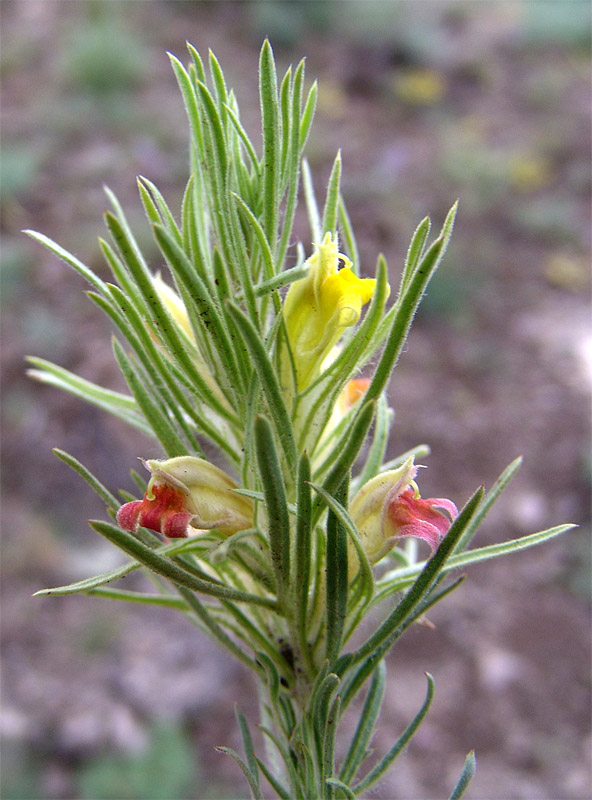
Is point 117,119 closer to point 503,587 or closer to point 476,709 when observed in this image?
point 503,587

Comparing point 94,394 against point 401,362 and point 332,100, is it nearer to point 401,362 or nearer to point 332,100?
point 401,362

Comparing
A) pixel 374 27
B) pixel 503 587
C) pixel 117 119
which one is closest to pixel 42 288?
pixel 117 119

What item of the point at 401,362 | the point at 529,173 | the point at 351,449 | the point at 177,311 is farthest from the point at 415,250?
the point at 529,173

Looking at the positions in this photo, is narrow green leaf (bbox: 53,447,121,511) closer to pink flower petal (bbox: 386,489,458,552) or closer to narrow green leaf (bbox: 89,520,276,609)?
narrow green leaf (bbox: 89,520,276,609)

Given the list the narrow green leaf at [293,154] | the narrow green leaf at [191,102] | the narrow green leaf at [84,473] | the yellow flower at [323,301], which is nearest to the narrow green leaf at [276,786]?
the narrow green leaf at [84,473]

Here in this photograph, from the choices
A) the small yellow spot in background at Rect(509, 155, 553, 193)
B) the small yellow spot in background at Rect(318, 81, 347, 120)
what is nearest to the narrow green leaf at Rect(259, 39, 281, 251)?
the small yellow spot in background at Rect(509, 155, 553, 193)
